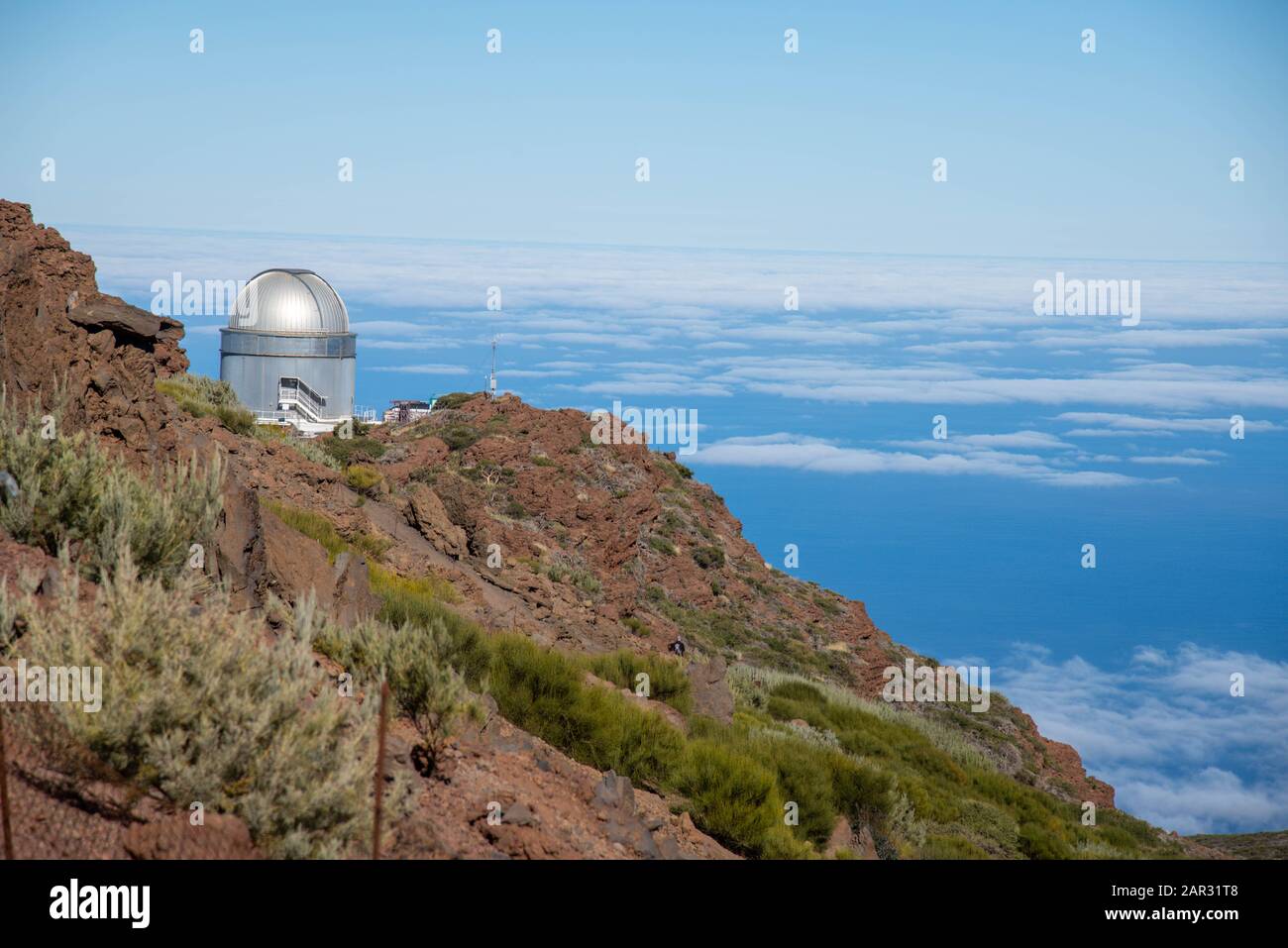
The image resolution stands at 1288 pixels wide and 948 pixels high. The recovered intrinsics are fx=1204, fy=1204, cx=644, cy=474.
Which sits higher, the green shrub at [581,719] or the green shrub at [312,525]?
the green shrub at [312,525]

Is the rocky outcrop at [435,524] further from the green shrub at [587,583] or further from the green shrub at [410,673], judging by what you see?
the green shrub at [410,673]

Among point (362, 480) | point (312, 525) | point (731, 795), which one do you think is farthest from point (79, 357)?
point (362, 480)

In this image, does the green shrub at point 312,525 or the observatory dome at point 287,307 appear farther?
the observatory dome at point 287,307

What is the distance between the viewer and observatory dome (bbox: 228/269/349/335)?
3997 cm

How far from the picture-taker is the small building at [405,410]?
47787 millimetres

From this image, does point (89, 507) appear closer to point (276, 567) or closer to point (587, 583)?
point (276, 567)

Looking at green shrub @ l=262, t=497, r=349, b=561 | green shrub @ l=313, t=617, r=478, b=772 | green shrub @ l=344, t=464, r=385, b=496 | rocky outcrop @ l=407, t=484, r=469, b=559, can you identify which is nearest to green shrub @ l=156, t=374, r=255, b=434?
green shrub @ l=344, t=464, r=385, b=496

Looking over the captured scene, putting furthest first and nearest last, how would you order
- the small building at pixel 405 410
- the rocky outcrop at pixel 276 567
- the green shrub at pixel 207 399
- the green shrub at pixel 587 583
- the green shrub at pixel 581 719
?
1. the small building at pixel 405 410
2. the green shrub at pixel 587 583
3. the green shrub at pixel 207 399
4. the green shrub at pixel 581 719
5. the rocky outcrop at pixel 276 567

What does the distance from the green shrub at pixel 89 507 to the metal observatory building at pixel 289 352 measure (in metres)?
29.7

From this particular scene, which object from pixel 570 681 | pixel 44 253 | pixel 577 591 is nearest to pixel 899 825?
pixel 570 681

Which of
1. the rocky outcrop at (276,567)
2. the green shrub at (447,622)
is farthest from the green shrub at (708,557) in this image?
the rocky outcrop at (276,567)
